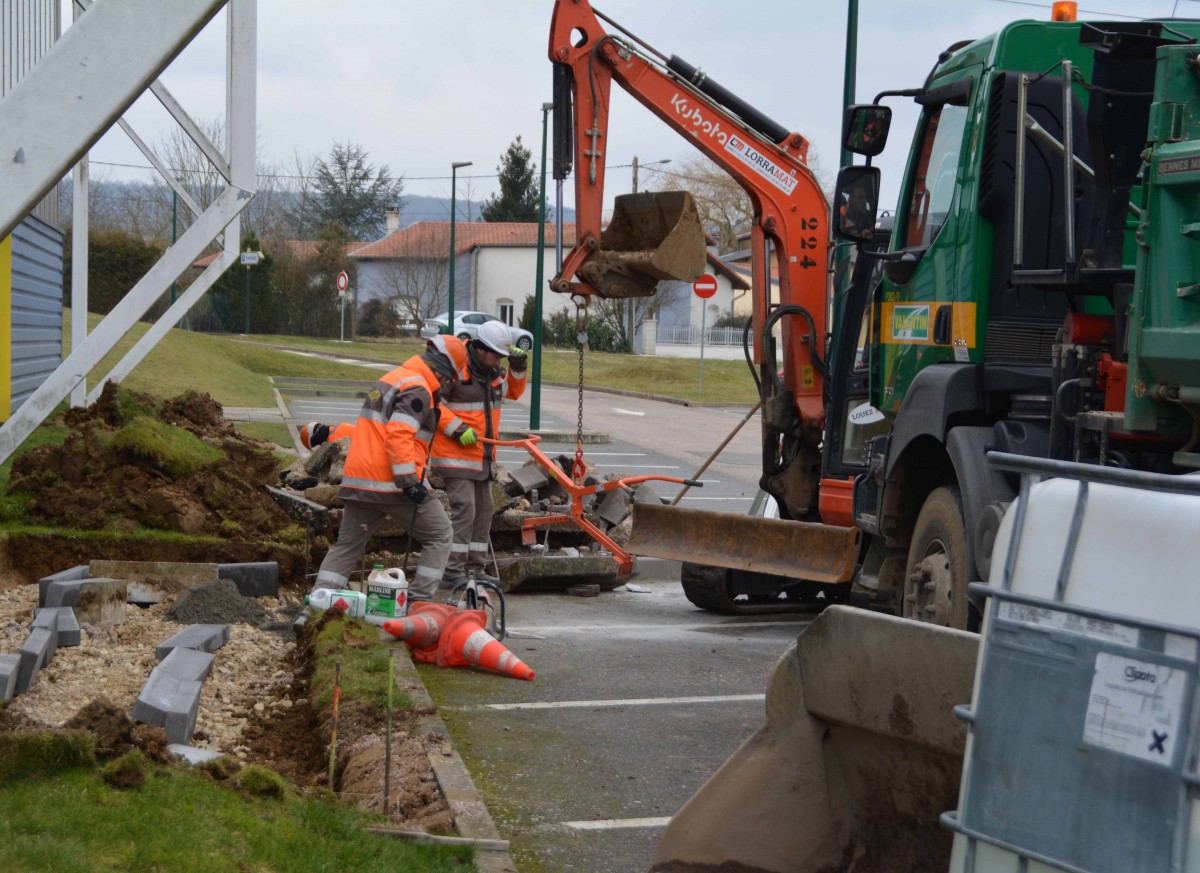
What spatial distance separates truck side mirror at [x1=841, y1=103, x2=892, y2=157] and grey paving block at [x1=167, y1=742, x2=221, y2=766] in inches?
167

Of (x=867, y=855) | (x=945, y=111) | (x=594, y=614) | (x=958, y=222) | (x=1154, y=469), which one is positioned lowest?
(x=594, y=614)

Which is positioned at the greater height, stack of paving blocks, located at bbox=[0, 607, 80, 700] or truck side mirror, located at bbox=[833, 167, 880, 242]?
truck side mirror, located at bbox=[833, 167, 880, 242]

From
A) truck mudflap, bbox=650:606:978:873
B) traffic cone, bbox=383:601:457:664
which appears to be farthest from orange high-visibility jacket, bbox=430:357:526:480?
truck mudflap, bbox=650:606:978:873

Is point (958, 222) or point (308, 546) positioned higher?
point (958, 222)

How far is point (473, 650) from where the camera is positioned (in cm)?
765

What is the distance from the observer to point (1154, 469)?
502 cm

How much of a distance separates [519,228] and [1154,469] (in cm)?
6766

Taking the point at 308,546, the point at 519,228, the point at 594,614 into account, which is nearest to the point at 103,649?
the point at 308,546

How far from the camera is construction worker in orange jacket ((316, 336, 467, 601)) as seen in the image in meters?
8.42

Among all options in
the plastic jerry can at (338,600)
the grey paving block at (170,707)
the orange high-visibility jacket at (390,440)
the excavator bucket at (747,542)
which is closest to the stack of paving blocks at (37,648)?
the grey paving block at (170,707)

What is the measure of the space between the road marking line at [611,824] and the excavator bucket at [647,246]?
5.00m

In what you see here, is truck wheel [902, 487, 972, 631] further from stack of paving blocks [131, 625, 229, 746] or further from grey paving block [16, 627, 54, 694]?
grey paving block [16, 627, 54, 694]

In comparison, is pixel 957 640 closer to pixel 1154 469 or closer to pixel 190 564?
pixel 1154 469

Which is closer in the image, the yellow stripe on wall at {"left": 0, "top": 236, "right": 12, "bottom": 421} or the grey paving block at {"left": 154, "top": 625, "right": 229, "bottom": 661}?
the grey paving block at {"left": 154, "top": 625, "right": 229, "bottom": 661}
